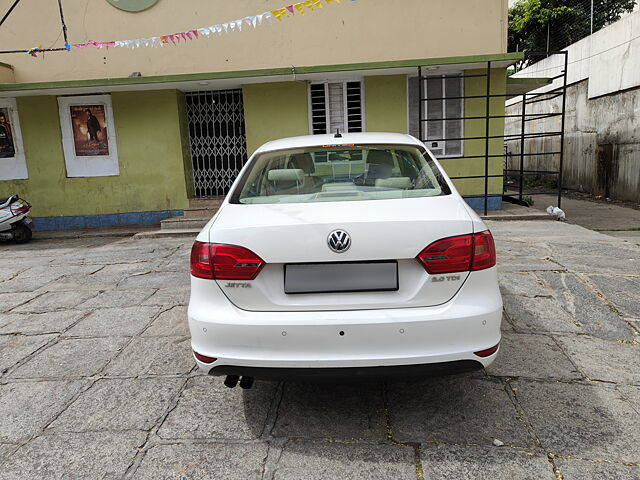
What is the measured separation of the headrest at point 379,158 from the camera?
10.7 ft

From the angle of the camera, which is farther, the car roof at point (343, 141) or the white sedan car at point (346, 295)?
the car roof at point (343, 141)

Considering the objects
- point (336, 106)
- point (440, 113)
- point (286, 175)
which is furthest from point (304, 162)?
point (440, 113)

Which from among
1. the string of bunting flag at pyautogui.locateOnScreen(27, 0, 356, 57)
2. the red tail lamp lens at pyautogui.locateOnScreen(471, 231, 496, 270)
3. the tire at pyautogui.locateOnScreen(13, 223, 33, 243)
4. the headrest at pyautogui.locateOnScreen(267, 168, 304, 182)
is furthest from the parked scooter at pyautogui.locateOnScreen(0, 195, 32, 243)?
the red tail lamp lens at pyautogui.locateOnScreen(471, 231, 496, 270)

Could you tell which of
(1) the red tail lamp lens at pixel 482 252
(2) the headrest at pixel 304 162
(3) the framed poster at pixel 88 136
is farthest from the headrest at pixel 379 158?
(3) the framed poster at pixel 88 136

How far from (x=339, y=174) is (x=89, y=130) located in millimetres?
8755

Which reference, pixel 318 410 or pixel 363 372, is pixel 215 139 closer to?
pixel 318 410

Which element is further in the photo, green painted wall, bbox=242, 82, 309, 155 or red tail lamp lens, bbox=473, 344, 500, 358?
green painted wall, bbox=242, 82, 309, 155

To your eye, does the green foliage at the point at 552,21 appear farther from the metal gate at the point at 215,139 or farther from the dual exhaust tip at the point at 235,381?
the dual exhaust tip at the point at 235,381

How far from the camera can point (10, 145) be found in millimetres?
10422

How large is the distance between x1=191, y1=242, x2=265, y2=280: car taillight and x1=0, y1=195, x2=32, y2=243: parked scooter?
8.20 meters

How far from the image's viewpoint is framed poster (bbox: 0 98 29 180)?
405 inches

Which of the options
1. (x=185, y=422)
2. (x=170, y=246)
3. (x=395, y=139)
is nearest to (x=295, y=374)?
(x=185, y=422)

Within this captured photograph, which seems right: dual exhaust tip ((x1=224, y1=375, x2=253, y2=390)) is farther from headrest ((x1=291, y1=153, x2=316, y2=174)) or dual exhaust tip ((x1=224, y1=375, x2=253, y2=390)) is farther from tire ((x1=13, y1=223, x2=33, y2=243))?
tire ((x1=13, y1=223, x2=33, y2=243))

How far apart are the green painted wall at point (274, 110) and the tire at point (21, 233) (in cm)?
443
